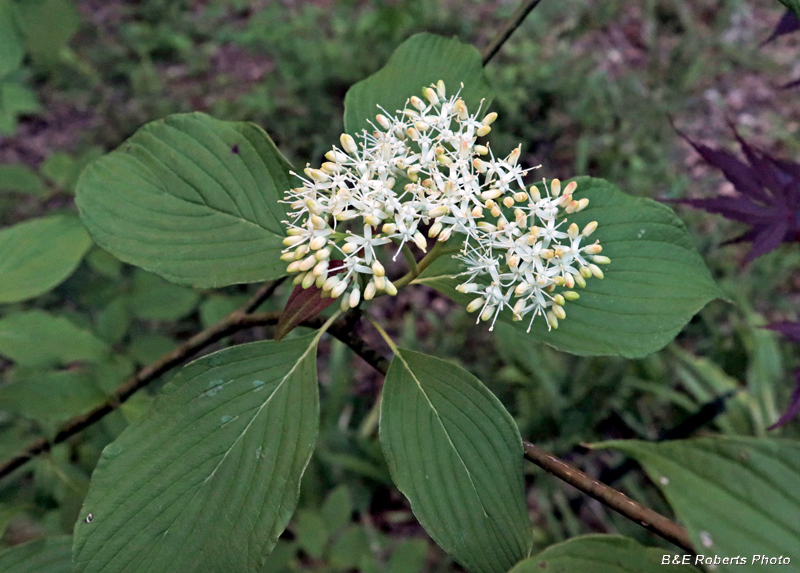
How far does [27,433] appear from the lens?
81.0 inches

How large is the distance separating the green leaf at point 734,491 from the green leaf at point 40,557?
3.61 feet

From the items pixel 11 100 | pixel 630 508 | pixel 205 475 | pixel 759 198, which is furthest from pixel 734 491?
pixel 11 100

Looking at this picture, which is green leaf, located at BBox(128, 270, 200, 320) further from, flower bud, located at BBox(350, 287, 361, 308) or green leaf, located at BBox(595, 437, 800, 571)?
green leaf, located at BBox(595, 437, 800, 571)

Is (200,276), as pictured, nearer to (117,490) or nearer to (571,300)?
(117,490)

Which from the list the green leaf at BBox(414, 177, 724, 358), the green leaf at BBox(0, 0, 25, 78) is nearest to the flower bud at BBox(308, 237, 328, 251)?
the green leaf at BBox(414, 177, 724, 358)

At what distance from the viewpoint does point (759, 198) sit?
1214mm

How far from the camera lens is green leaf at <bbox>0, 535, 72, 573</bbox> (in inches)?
39.9

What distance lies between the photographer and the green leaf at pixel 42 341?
1.30 meters

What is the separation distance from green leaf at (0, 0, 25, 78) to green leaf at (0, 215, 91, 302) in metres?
0.40

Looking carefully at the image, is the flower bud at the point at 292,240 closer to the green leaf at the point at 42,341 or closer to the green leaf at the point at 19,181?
the green leaf at the point at 42,341

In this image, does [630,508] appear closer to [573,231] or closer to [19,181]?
[573,231]

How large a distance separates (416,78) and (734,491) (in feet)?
3.01

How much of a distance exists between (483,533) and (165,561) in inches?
19.5

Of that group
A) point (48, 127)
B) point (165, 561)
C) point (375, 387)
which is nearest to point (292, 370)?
point (165, 561)
